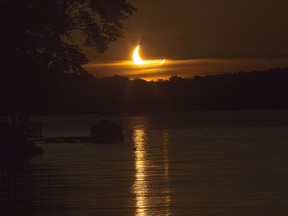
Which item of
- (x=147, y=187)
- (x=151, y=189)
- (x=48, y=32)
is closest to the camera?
(x=151, y=189)

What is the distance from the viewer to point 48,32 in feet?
173

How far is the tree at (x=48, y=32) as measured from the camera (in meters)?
46.0

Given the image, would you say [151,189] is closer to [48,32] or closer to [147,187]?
[147,187]

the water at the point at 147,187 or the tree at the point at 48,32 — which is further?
the tree at the point at 48,32

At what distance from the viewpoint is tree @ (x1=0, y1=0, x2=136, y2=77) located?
46000 mm

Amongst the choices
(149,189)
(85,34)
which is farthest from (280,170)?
(85,34)

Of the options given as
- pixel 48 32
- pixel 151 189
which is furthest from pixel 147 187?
pixel 48 32

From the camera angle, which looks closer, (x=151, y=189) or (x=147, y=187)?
(x=151, y=189)

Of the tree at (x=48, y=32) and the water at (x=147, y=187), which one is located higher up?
the tree at (x=48, y=32)

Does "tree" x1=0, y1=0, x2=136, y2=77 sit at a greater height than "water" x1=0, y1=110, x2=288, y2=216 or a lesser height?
greater

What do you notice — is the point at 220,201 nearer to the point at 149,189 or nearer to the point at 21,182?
the point at 149,189

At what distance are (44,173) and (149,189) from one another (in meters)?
8.67

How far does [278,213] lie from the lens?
2467 centimetres

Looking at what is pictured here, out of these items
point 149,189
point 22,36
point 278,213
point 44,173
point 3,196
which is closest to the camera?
point 278,213
